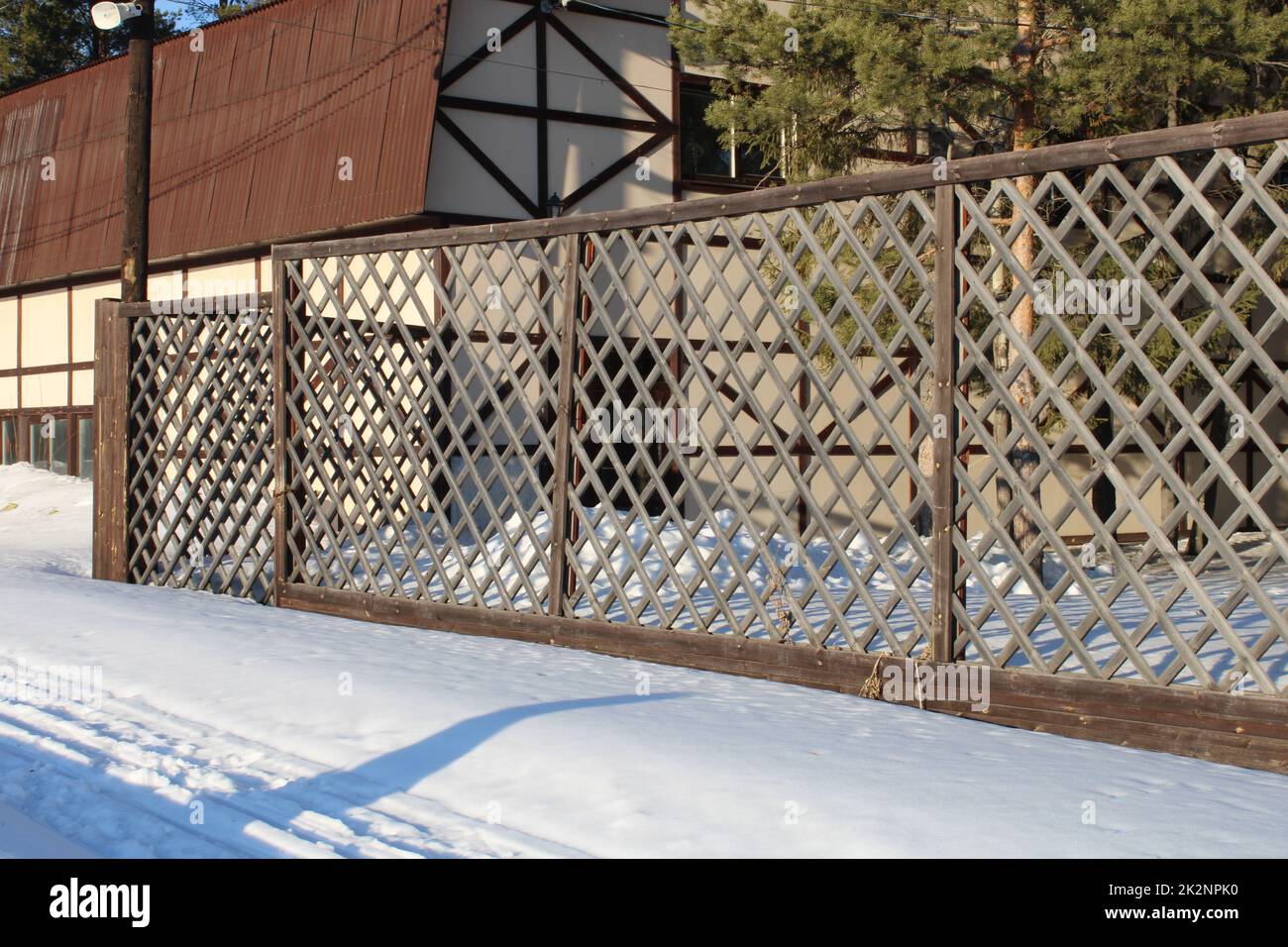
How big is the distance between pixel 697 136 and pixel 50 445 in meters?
9.86

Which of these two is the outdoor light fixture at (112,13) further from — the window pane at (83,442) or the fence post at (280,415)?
the window pane at (83,442)

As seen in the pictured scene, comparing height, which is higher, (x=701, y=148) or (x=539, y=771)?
(x=701, y=148)

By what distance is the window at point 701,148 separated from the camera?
15391 mm

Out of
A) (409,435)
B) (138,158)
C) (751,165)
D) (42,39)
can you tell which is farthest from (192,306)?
(42,39)

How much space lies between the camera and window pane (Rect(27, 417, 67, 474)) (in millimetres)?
18656

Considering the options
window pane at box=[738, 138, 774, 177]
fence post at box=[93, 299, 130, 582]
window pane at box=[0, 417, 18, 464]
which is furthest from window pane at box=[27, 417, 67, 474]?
window pane at box=[738, 138, 774, 177]

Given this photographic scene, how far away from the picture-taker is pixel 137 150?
36.2 feet

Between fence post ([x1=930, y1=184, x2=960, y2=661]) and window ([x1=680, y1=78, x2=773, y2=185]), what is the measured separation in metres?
10.0

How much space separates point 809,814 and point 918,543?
6.22ft

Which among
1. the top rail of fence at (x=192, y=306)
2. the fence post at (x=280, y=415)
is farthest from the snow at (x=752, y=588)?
the top rail of fence at (x=192, y=306)

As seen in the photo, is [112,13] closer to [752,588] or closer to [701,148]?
[701,148]

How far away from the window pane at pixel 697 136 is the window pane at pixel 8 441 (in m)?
10.6
